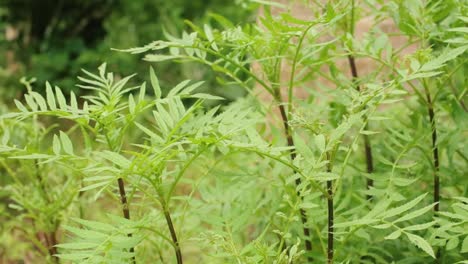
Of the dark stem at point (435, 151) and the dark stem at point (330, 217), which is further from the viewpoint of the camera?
the dark stem at point (435, 151)

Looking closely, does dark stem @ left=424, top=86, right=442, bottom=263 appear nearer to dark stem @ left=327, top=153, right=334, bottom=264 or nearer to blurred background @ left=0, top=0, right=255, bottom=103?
dark stem @ left=327, top=153, right=334, bottom=264

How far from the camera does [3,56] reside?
5.32 metres

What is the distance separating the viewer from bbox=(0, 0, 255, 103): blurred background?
5.21m

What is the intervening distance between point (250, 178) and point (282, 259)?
0.35 m

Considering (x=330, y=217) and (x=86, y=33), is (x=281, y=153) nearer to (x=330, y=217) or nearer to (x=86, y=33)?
(x=330, y=217)

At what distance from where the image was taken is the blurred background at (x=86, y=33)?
5207mm

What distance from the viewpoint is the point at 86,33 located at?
584cm

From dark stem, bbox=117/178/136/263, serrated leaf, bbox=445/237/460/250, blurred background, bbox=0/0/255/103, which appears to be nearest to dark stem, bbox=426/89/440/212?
serrated leaf, bbox=445/237/460/250

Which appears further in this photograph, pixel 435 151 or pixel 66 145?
pixel 435 151

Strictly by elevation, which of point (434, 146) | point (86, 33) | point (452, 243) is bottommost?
point (452, 243)

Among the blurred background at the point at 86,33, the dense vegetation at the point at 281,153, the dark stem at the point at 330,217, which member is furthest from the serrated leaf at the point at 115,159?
the blurred background at the point at 86,33

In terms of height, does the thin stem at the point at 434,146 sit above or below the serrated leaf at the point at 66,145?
below

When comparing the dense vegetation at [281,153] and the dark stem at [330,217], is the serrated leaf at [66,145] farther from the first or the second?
the dark stem at [330,217]

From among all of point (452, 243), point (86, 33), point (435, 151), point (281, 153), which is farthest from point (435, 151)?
point (86, 33)
